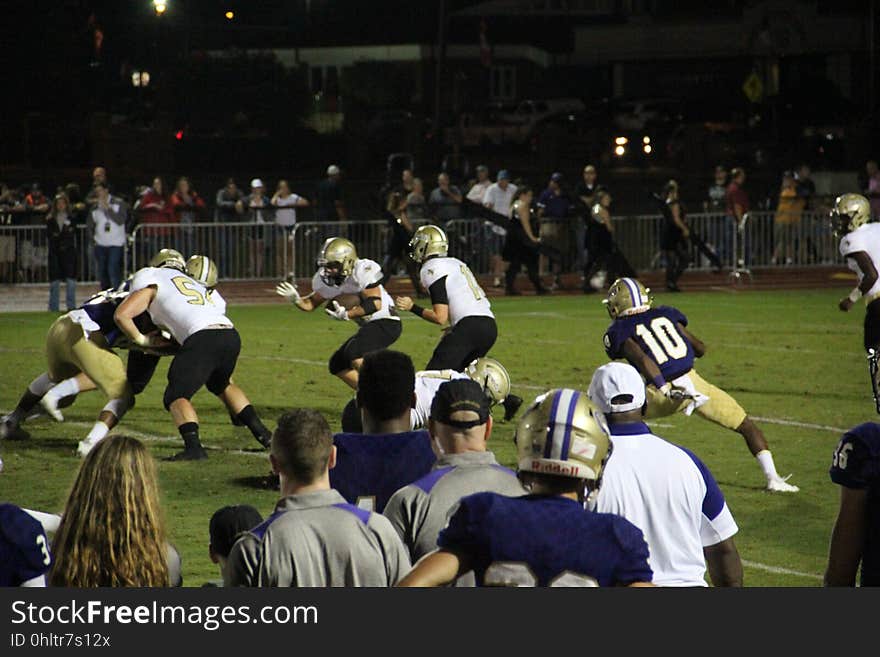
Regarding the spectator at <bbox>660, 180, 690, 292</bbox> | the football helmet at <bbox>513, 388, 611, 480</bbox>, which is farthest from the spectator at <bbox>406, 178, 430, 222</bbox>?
the football helmet at <bbox>513, 388, 611, 480</bbox>

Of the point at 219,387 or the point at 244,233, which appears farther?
the point at 244,233

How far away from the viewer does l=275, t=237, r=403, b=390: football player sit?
1184cm

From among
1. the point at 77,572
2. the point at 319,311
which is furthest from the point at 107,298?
the point at 319,311

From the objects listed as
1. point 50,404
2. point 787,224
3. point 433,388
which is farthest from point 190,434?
point 787,224

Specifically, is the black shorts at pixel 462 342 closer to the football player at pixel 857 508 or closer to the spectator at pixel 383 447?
the spectator at pixel 383 447

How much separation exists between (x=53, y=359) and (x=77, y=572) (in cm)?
709

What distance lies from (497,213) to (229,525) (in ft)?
66.5

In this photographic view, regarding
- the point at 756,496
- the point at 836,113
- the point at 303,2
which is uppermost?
the point at 303,2

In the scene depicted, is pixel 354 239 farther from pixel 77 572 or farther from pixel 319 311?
pixel 77 572

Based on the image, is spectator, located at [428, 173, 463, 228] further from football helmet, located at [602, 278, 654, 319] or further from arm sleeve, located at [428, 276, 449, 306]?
football helmet, located at [602, 278, 654, 319]

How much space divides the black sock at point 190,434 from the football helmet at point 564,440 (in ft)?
22.4

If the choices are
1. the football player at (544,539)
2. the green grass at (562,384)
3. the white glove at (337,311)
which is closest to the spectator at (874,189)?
the green grass at (562,384)

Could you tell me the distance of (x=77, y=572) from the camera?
4613mm

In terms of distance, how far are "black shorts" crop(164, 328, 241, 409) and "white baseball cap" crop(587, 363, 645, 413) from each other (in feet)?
17.2
